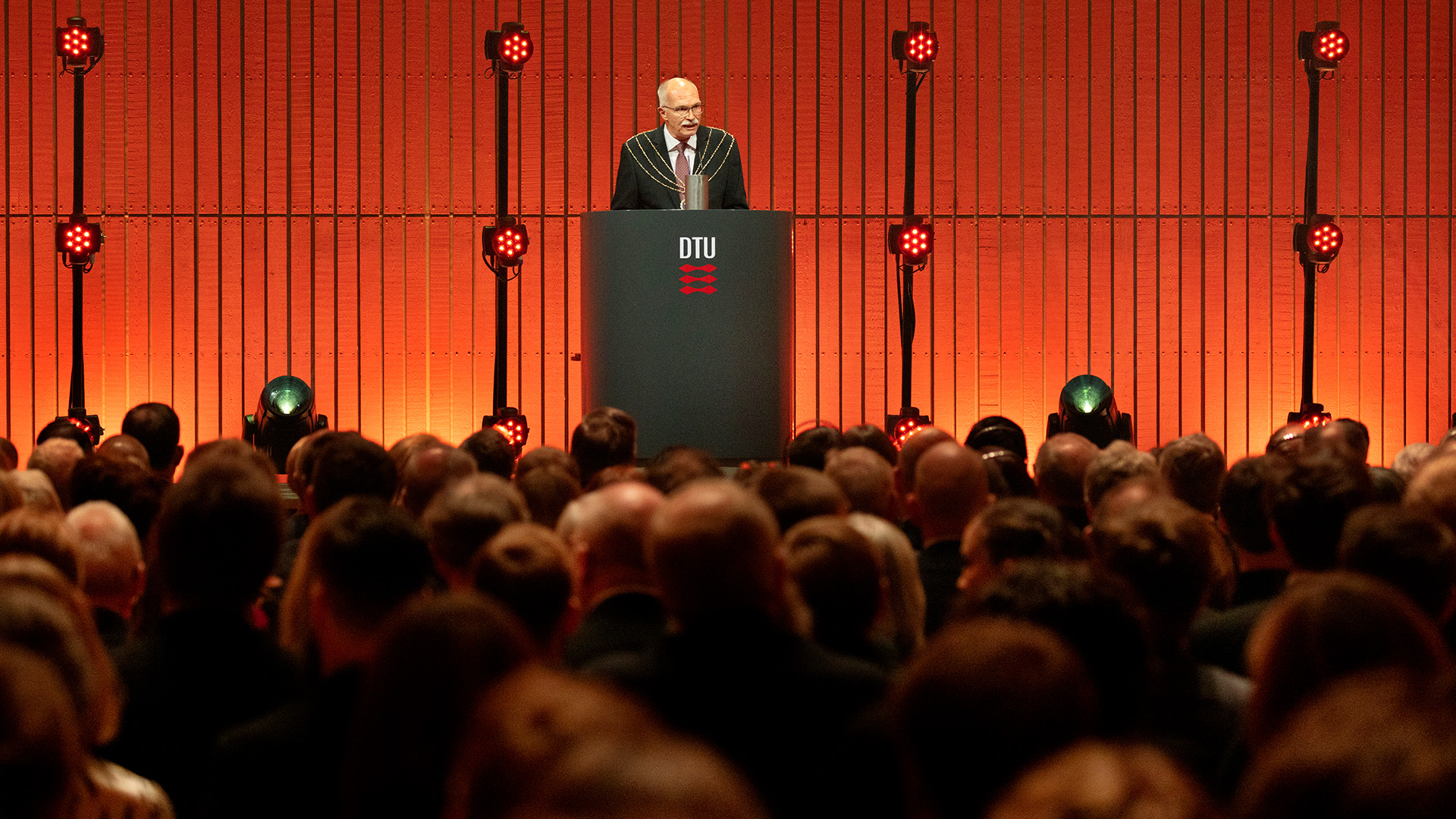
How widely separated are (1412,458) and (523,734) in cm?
452

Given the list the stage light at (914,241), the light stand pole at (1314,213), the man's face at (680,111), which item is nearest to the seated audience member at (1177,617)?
the man's face at (680,111)

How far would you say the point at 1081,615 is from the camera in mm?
2109

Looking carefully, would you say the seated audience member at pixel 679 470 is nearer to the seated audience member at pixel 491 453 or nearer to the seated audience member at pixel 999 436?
the seated audience member at pixel 491 453

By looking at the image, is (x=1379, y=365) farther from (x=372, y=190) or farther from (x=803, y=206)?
(x=372, y=190)

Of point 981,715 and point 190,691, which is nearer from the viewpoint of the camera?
point 981,715

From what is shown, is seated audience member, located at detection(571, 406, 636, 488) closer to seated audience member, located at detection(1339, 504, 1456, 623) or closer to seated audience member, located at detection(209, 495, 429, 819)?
seated audience member, located at detection(209, 495, 429, 819)

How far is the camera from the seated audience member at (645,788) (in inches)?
34.6

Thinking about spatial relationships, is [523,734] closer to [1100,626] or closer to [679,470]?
[1100,626]

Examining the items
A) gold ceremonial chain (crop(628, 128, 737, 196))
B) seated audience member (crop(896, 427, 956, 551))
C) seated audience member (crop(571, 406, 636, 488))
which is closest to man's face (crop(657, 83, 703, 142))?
gold ceremonial chain (crop(628, 128, 737, 196))

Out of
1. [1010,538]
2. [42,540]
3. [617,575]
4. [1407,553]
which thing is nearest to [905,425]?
[1010,538]

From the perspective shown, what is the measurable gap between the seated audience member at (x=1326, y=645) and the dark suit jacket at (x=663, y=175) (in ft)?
17.1

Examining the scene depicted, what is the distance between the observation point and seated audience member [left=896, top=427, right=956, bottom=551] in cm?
450

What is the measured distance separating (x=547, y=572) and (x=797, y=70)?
7971 millimetres

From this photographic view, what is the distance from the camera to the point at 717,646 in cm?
233
